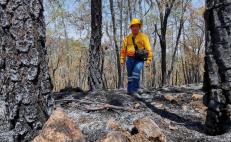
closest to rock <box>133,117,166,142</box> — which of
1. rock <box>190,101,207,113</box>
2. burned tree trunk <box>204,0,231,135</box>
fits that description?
burned tree trunk <box>204,0,231,135</box>

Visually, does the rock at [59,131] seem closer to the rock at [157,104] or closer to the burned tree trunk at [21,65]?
the burned tree trunk at [21,65]

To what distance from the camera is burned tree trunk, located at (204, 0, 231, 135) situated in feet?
12.3

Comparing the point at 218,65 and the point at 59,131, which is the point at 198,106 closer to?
the point at 218,65

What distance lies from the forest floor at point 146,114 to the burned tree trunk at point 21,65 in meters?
0.59

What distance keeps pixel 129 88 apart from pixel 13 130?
4254 millimetres

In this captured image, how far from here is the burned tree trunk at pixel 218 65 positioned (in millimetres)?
3748

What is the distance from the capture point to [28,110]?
10.9 ft

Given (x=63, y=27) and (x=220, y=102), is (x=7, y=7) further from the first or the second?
(x=63, y=27)

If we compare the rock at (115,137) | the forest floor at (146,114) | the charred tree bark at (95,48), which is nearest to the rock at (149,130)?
the forest floor at (146,114)

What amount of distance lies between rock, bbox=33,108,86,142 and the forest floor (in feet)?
0.79

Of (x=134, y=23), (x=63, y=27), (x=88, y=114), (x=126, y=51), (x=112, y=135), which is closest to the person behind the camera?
(x=112, y=135)

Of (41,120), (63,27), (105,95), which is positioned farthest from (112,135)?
(63,27)

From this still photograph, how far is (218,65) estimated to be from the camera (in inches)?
150

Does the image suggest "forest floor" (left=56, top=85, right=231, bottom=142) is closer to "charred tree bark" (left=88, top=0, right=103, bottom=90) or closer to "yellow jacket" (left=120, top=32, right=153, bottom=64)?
"yellow jacket" (left=120, top=32, right=153, bottom=64)
